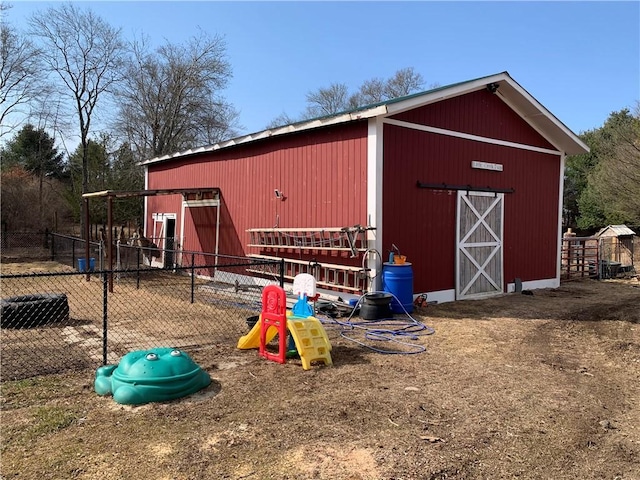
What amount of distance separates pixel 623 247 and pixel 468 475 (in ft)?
65.9

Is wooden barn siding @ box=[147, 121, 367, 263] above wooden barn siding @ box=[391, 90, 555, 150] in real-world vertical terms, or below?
below

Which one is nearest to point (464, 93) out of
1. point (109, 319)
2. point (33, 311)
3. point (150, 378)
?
point (109, 319)

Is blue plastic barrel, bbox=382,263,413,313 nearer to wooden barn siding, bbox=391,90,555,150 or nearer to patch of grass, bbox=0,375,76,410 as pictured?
wooden barn siding, bbox=391,90,555,150

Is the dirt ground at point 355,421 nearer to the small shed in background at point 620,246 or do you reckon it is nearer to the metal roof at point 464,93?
the metal roof at point 464,93

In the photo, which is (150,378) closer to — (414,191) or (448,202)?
(414,191)

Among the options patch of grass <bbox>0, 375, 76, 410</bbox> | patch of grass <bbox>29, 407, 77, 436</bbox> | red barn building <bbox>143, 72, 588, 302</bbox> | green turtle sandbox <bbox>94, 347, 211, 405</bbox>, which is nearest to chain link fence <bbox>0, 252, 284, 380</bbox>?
patch of grass <bbox>0, 375, 76, 410</bbox>

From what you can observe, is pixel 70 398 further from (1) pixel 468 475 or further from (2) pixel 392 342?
(2) pixel 392 342

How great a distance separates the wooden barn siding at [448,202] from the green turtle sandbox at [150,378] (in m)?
5.27

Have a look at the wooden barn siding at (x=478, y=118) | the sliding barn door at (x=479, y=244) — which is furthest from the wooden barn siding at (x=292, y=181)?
the sliding barn door at (x=479, y=244)

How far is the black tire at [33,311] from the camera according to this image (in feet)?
22.2

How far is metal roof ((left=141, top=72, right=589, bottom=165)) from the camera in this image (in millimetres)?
8594

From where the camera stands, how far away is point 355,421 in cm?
381

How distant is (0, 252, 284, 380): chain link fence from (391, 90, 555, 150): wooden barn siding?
15.0ft

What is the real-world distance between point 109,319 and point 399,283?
16.0 feet
